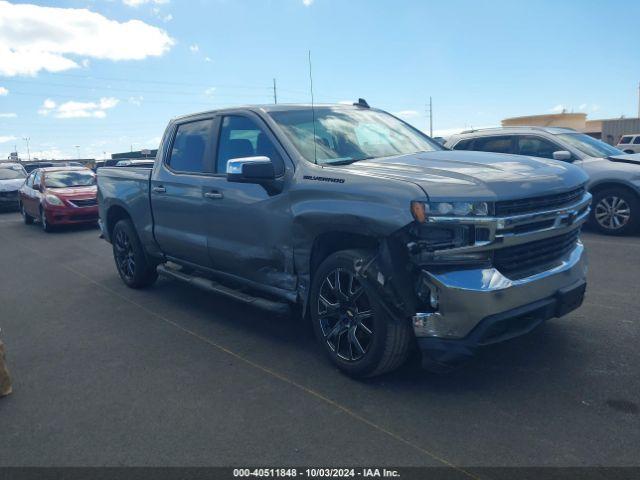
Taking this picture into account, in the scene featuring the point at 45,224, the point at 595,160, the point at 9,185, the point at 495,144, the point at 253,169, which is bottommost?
the point at 45,224

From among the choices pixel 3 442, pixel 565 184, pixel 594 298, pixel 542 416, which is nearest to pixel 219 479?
pixel 3 442

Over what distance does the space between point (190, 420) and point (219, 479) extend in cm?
69

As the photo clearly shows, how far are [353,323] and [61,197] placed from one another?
1146 cm

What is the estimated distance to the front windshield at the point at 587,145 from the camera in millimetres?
9055

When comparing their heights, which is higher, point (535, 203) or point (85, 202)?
point (535, 203)

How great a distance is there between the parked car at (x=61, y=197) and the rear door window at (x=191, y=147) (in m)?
8.22

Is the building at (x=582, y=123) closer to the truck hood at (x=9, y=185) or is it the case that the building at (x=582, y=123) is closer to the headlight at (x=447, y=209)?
the truck hood at (x=9, y=185)

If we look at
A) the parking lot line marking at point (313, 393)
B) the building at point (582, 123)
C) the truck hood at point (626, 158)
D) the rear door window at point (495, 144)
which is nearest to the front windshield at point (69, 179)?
the parking lot line marking at point (313, 393)

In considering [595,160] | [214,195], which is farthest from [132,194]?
[595,160]

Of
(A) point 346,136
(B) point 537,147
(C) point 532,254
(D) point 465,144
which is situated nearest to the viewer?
(C) point 532,254

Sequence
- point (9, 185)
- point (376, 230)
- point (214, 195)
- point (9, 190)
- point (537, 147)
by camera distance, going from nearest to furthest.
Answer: point (376, 230) → point (214, 195) → point (537, 147) → point (9, 190) → point (9, 185)

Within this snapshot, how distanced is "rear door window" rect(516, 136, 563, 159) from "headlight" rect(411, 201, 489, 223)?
257 inches

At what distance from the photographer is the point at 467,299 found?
3.19 m

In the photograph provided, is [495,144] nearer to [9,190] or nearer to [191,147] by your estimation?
[191,147]
